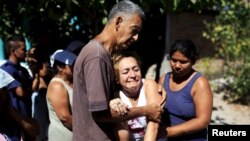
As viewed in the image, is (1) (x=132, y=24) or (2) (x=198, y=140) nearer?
(1) (x=132, y=24)

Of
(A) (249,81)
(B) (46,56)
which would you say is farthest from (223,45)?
(B) (46,56)

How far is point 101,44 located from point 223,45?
7.47m

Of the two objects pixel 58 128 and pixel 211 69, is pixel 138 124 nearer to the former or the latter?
pixel 58 128

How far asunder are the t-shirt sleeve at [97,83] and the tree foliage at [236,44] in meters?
6.91

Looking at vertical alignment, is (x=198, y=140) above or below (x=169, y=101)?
below

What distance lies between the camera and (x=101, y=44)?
2.67 meters

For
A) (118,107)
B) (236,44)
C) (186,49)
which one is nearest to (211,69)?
(236,44)

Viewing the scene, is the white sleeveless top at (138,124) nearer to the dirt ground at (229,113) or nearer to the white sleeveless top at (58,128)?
the white sleeveless top at (58,128)

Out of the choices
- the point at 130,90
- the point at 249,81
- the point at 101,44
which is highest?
the point at 101,44

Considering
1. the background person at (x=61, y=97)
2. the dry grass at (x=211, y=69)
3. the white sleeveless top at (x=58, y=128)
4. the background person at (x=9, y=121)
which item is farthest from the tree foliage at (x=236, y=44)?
the background person at (x=9, y=121)

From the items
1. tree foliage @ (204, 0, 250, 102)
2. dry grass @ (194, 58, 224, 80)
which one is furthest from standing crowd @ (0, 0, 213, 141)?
dry grass @ (194, 58, 224, 80)

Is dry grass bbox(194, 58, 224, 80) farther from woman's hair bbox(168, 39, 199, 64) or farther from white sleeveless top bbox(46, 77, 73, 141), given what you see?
white sleeveless top bbox(46, 77, 73, 141)

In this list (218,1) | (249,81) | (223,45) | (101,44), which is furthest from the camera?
(223,45)

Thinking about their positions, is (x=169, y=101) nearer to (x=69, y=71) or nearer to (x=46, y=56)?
(x=69, y=71)
